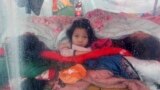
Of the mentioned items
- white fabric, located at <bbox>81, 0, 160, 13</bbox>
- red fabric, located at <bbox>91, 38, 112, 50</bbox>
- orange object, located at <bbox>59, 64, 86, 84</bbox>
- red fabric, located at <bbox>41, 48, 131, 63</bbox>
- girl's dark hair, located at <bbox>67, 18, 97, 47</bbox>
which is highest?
white fabric, located at <bbox>81, 0, 160, 13</bbox>

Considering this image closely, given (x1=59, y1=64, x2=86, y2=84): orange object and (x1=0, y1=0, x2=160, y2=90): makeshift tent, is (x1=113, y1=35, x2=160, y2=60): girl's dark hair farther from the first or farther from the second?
(x1=59, y1=64, x2=86, y2=84): orange object

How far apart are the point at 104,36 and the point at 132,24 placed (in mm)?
83

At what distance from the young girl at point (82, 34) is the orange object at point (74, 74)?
4 centimetres

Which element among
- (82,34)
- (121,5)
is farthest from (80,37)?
(121,5)

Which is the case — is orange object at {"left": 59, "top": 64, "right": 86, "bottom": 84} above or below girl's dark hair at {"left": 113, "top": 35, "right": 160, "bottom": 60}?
below

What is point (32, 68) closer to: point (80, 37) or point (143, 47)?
point (80, 37)

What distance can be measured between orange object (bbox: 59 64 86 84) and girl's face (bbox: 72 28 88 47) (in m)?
0.06

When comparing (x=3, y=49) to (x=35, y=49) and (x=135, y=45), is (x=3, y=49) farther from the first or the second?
(x=135, y=45)

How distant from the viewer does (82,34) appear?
2.78 ft

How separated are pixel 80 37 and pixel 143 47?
172mm

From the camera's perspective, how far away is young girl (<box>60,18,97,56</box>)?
84cm

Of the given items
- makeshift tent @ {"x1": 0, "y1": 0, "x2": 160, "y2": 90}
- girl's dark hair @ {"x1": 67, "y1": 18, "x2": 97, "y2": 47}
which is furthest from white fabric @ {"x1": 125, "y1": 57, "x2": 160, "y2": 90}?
girl's dark hair @ {"x1": 67, "y1": 18, "x2": 97, "y2": 47}

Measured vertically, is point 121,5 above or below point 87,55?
above

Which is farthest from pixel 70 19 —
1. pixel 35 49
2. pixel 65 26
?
pixel 35 49
